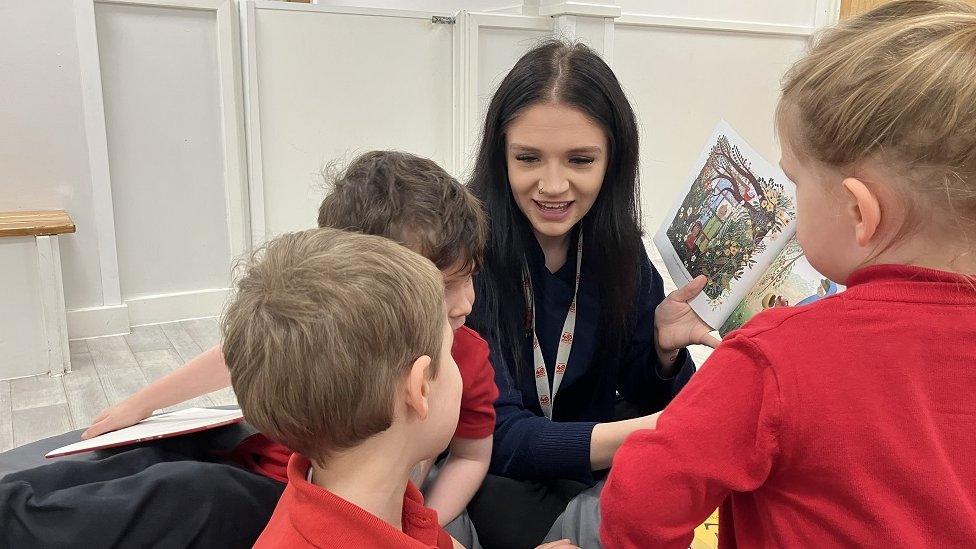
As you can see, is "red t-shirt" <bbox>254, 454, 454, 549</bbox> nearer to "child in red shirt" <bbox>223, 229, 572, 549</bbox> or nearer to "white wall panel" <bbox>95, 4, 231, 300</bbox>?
"child in red shirt" <bbox>223, 229, 572, 549</bbox>

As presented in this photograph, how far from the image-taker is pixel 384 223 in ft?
3.21

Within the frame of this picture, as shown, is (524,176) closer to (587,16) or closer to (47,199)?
(47,199)

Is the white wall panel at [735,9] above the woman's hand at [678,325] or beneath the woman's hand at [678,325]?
above

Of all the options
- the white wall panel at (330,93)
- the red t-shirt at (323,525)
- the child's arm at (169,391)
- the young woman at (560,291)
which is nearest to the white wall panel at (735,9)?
the white wall panel at (330,93)

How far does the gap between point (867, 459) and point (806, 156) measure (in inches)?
10.4

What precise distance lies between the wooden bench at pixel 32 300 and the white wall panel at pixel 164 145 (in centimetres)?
44

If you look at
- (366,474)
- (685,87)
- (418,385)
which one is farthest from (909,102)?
(685,87)

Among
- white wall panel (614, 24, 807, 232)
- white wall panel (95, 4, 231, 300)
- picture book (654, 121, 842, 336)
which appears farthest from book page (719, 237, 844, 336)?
white wall panel (614, 24, 807, 232)

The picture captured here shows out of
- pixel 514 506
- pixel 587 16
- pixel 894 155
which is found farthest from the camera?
pixel 587 16

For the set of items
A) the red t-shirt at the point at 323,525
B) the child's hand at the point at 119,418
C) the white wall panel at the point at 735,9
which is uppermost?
the white wall panel at the point at 735,9

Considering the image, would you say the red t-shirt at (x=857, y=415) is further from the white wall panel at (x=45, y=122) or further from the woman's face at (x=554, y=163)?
the white wall panel at (x=45, y=122)

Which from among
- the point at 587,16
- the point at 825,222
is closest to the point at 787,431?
the point at 825,222

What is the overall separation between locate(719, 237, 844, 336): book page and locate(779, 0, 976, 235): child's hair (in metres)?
0.56

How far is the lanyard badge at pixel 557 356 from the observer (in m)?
1.32
